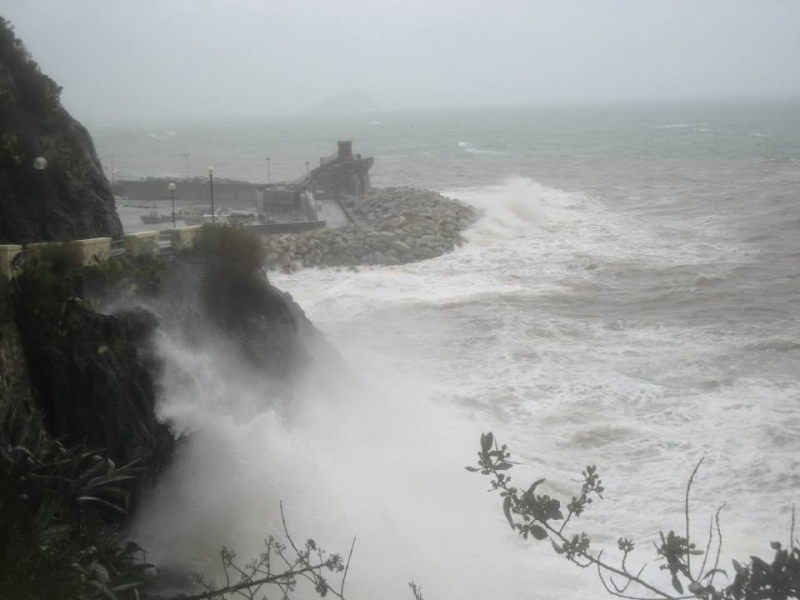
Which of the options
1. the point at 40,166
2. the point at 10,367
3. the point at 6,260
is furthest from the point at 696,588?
the point at 40,166

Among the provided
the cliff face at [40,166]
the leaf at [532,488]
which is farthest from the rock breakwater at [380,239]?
the leaf at [532,488]

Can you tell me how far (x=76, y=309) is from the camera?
11.2m

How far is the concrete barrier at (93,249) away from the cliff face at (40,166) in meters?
1.19

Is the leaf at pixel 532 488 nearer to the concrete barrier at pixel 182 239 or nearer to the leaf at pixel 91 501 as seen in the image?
the leaf at pixel 91 501

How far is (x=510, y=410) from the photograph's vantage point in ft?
56.6

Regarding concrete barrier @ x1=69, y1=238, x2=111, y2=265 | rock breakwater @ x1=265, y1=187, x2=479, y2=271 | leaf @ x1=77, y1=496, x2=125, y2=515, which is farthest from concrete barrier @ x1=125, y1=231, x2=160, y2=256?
rock breakwater @ x1=265, y1=187, x2=479, y2=271

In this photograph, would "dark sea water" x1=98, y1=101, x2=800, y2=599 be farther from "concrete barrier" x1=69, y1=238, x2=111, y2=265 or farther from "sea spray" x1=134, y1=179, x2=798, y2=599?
"concrete barrier" x1=69, y1=238, x2=111, y2=265

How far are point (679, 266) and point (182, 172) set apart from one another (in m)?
61.3

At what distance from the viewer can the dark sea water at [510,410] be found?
40.3 ft

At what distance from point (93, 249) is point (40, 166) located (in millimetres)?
1857

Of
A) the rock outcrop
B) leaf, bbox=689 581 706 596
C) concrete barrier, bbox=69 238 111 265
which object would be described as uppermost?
concrete barrier, bbox=69 238 111 265

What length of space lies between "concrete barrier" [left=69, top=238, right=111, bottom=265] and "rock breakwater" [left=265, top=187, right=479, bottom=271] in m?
18.0

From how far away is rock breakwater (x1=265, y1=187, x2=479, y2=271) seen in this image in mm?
32312

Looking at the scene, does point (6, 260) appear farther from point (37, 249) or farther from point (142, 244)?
point (142, 244)
